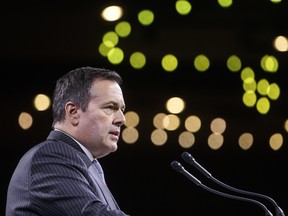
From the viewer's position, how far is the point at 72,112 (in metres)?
2.10

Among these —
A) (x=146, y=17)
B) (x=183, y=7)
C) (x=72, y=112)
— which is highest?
(x=183, y=7)

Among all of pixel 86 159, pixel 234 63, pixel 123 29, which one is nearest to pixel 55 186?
pixel 86 159

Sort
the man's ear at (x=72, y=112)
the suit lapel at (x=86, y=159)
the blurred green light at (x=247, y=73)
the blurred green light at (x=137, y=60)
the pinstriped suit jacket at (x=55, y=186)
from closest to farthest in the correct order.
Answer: the pinstriped suit jacket at (x=55, y=186)
the suit lapel at (x=86, y=159)
the man's ear at (x=72, y=112)
the blurred green light at (x=137, y=60)
the blurred green light at (x=247, y=73)

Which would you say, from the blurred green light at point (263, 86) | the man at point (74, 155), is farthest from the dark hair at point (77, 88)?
the blurred green light at point (263, 86)

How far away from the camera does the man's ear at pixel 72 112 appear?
2.10 m

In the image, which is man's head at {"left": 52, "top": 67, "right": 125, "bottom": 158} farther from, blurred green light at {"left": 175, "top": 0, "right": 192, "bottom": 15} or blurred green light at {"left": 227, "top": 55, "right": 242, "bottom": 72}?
blurred green light at {"left": 227, "top": 55, "right": 242, "bottom": 72}

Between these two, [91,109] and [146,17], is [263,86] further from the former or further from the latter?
[91,109]

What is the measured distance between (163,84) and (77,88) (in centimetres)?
222

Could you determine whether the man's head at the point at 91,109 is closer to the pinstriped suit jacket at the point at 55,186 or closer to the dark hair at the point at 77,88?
the dark hair at the point at 77,88

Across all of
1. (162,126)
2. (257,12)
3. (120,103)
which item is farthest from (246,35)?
(120,103)

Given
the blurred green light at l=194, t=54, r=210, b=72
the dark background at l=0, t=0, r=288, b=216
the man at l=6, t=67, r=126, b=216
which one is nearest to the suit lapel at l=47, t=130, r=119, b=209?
the man at l=6, t=67, r=126, b=216

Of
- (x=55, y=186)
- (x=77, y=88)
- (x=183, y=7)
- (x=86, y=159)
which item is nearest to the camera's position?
(x=55, y=186)

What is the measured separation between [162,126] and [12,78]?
0.95 metres

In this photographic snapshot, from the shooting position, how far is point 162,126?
421 cm
